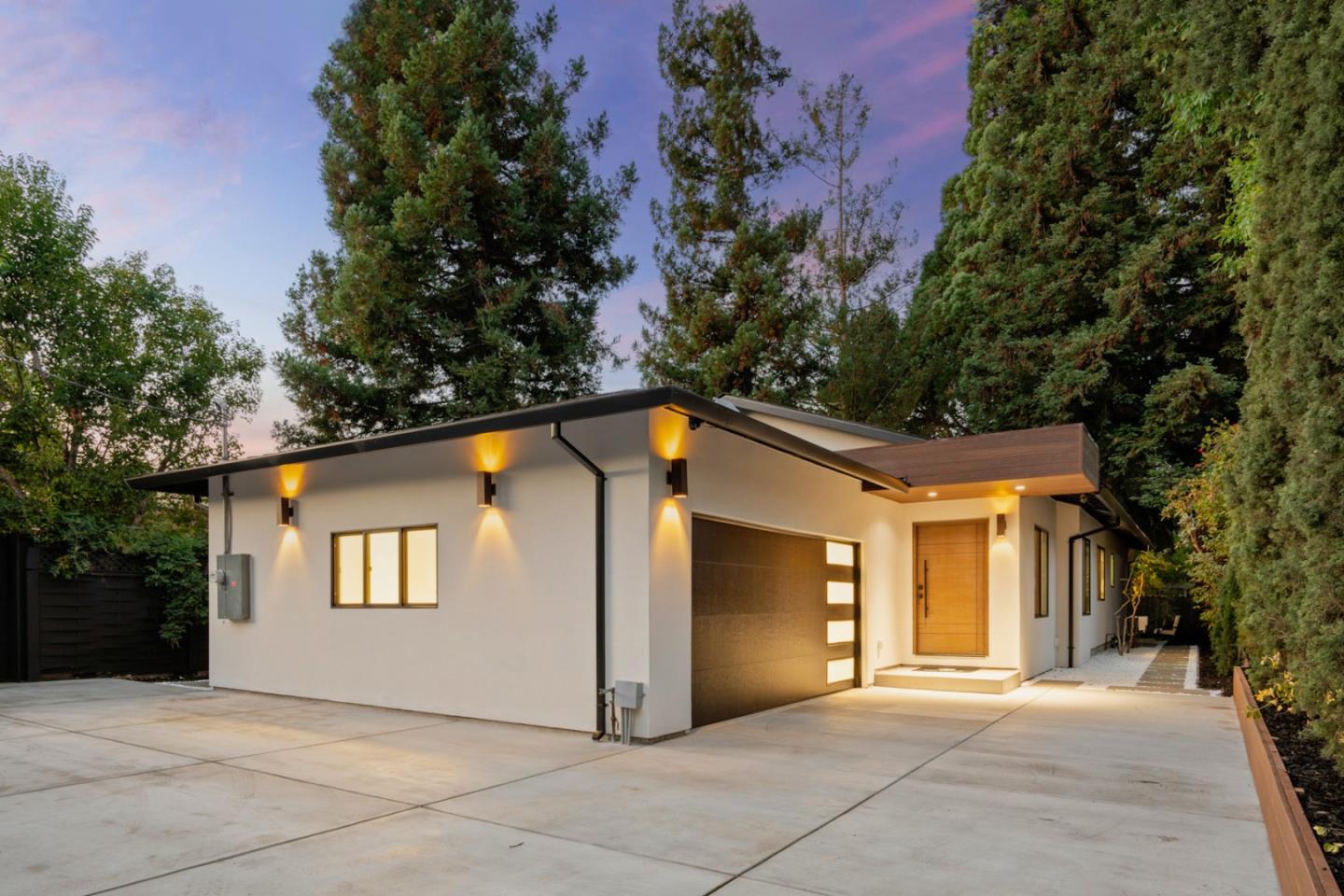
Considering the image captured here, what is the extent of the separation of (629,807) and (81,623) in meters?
10.1

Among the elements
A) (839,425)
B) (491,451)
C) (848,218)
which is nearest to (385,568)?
(491,451)

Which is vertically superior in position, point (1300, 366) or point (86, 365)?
point (86, 365)

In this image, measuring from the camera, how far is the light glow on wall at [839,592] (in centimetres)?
967

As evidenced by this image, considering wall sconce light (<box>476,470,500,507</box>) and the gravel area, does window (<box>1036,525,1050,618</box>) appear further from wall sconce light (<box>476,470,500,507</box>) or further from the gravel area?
wall sconce light (<box>476,470,500,507</box>)

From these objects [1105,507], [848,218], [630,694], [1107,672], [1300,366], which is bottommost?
[1107,672]

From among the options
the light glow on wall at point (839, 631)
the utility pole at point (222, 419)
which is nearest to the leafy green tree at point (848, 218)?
the light glow on wall at point (839, 631)

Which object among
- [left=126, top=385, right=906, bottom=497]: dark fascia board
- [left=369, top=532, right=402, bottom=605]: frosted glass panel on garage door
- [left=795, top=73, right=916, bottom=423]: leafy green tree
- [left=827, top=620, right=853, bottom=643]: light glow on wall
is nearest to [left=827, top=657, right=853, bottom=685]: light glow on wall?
[left=827, top=620, right=853, bottom=643]: light glow on wall

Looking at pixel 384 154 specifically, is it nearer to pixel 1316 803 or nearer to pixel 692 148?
pixel 692 148

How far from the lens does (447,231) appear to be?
56.9 feet

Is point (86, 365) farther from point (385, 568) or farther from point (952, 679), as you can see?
point (952, 679)

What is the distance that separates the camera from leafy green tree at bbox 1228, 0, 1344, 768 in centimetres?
410

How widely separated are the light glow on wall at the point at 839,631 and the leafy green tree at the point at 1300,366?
14.8 ft

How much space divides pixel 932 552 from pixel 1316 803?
7278mm

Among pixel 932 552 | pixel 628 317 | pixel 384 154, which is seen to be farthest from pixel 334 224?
pixel 932 552
